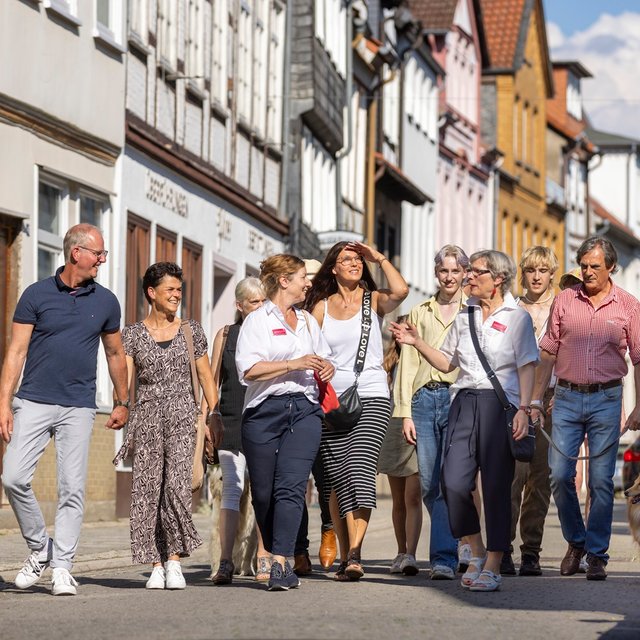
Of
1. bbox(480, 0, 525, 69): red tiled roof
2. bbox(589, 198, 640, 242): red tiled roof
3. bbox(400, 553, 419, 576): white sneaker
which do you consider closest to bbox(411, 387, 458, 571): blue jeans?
bbox(400, 553, 419, 576): white sneaker

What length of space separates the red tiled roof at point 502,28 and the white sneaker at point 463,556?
4986 cm

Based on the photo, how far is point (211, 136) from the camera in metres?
26.9

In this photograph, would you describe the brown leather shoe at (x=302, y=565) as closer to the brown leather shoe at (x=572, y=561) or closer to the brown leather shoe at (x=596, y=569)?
the brown leather shoe at (x=572, y=561)

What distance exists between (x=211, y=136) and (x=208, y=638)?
1878 cm

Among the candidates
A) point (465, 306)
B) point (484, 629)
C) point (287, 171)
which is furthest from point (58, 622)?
point (287, 171)

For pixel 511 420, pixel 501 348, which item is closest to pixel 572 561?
pixel 511 420

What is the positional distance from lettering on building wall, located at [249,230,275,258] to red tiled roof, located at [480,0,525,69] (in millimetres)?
31871

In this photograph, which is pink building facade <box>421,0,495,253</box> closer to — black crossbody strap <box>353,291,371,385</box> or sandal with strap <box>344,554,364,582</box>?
black crossbody strap <box>353,291,371,385</box>

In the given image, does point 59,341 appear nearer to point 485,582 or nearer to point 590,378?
point 485,582

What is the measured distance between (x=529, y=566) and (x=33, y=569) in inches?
134

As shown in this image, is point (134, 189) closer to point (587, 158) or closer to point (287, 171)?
point (287, 171)

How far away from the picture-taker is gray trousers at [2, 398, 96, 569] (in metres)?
11.2

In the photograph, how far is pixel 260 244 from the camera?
30.5 meters

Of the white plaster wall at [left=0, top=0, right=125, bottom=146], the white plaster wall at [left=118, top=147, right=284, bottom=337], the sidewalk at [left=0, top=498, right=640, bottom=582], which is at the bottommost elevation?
the sidewalk at [left=0, top=498, right=640, bottom=582]
